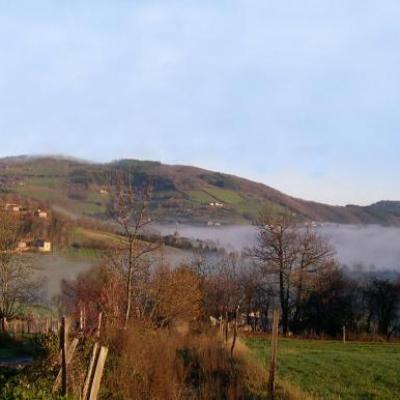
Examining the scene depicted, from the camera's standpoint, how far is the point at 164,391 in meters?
11.6

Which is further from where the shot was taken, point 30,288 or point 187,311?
point 30,288

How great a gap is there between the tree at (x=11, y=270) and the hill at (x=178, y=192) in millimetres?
10876

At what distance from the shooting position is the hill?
213 ft

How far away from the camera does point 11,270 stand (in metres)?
37.7

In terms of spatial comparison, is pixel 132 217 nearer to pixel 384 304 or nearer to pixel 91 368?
pixel 91 368

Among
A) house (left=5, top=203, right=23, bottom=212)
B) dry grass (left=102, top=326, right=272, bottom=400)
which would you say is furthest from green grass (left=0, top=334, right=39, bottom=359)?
house (left=5, top=203, right=23, bottom=212)

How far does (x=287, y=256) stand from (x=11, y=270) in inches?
817

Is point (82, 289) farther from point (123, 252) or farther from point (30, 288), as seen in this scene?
point (123, 252)

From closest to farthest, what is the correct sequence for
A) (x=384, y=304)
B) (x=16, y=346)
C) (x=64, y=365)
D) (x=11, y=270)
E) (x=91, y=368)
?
1. (x=91, y=368)
2. (x=64, y=365)
3. (x=16, y=346)
4. (x=11, y=270)
5. (x=384, y=304)

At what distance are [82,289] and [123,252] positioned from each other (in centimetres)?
2276

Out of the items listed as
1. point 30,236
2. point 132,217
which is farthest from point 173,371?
point 30,236

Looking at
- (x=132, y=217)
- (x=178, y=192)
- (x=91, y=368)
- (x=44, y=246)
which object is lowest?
(x=91, y=368)

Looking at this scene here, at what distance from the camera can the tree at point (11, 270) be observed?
3684 centimetres

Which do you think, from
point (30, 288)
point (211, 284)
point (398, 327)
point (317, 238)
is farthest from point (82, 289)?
point (398, 327)
